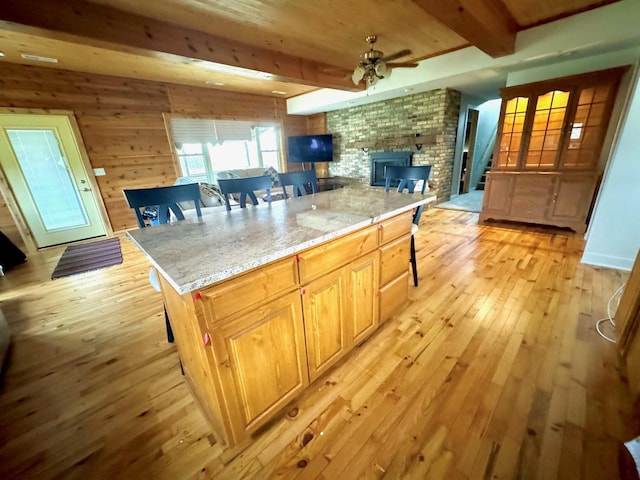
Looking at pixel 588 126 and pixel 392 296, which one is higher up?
pixel 588 126

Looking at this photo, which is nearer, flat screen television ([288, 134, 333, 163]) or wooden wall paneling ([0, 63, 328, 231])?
wooden wall paneling ([0, 63, 328, 231])

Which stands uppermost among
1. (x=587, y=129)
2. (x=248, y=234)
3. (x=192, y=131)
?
(x=192, y=131)

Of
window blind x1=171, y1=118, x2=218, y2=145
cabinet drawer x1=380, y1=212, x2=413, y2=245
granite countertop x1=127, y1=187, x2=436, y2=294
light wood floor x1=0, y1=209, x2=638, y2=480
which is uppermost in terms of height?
window blind x1=171, y1=118, x2=218, y2=145

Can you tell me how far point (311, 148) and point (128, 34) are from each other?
455cm

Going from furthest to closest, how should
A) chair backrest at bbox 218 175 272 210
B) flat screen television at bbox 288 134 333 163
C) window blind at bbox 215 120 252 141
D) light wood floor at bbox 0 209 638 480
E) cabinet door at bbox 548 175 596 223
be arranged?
flat screen television at bbox 288 134 333 163
window blind at bbox 215 120 252 141
cabinet door at bbox 548 175 596 223
chair backrest at bbox 218 175 272 210
light wood floor at bbox 0 209 638 480

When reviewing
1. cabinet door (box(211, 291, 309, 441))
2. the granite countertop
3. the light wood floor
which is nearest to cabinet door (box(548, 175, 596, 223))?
the light wood floor

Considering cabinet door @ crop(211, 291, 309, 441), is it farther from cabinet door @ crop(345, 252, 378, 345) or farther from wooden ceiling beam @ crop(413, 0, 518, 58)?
wooden ceiling beam @ crop(413, 0, 518, 58)

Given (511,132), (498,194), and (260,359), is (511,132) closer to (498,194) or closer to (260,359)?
(498,194)

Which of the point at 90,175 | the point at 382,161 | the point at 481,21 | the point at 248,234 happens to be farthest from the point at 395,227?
the point at 90,175

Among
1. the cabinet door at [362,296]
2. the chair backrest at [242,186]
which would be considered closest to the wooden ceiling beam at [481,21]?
the chair backrest at [242,186]

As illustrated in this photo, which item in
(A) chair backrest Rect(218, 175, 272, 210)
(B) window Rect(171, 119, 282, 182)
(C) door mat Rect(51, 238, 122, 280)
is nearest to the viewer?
(A) chair backrest Rect(218, 175, 272, 210)

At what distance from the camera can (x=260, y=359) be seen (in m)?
1.13

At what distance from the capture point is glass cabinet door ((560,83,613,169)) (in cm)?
314

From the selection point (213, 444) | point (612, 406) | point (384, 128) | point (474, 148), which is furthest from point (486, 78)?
point (213, 444)
